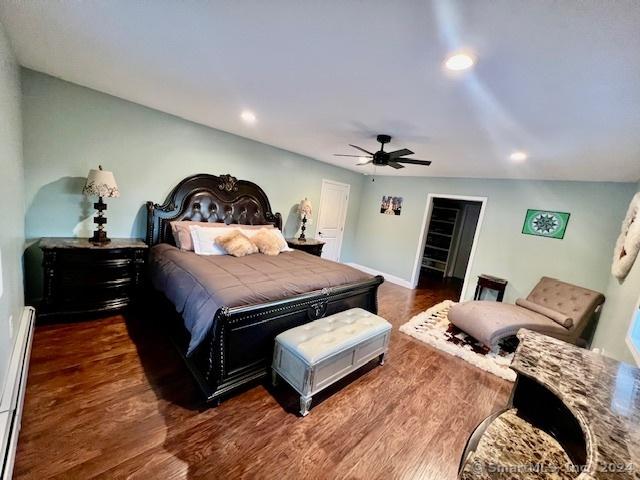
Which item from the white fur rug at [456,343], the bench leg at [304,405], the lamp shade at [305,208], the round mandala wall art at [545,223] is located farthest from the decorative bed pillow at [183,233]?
the round mandala wall art at [545,223]

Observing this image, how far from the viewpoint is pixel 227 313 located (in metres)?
1.80

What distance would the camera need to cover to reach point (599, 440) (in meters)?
0.82

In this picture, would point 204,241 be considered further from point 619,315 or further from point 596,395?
point 619,315

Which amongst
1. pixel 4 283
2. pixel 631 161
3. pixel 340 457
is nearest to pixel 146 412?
pixel 4 283

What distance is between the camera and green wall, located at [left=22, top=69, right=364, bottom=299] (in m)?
2.59

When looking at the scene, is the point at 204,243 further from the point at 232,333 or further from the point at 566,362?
the point at 566,362

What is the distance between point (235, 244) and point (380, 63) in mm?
2447

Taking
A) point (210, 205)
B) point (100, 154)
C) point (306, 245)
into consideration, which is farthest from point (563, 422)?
point (100, 154)

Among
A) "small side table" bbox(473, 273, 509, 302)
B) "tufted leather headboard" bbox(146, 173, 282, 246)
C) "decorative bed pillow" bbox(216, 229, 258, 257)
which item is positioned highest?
"tufted leather headboard" bbox(146, 173, 282, 246)

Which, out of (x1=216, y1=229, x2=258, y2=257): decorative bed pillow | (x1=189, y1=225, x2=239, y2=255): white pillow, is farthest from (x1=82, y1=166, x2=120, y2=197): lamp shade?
(x1=216, y1=229, x2=258, y2=257): decorative bed pillow

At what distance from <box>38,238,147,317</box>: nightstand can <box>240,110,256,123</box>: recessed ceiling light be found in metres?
1.89

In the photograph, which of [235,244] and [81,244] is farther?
Result: [235,244]

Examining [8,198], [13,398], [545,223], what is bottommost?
[13,398]

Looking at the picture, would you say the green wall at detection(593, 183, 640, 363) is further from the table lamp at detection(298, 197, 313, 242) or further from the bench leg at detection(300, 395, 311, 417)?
the table lamp at detection(298, 197, 313, 242)
